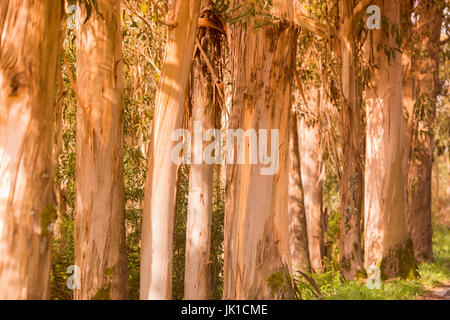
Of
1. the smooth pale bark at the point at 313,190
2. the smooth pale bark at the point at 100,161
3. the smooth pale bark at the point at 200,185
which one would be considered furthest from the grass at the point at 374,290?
the smooth pale bark at the point at 313,190

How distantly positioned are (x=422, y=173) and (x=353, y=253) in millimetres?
5770

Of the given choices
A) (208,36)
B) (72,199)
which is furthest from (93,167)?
(72,199)

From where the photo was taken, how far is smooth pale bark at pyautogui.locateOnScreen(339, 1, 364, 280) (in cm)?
1046

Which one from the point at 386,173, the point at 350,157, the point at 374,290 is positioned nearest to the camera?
the point at 374,290

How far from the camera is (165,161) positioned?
6.64 metres

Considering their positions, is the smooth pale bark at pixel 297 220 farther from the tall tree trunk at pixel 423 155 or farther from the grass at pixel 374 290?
the grass at pixel 374 290

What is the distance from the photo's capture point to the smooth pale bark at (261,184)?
6.60 metres

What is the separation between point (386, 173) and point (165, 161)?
538cm

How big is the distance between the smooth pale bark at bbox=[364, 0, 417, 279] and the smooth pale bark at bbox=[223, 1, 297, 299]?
14.7 feet

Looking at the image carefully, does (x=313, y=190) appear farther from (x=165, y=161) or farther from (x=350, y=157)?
(x=165, y=161)

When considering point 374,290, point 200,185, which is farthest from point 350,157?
point 200,185

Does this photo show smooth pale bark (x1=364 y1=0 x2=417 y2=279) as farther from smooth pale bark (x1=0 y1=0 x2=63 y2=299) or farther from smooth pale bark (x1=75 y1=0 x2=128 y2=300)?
smooth pale bark (x1=0 y1=0 x2=63 y2=299)

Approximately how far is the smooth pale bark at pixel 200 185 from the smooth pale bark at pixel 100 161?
2.38 m

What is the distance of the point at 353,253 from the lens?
416 inches
